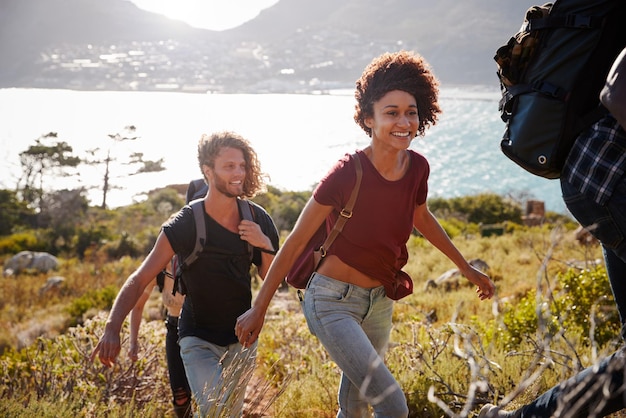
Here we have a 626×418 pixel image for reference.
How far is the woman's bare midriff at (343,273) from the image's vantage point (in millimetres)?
2473

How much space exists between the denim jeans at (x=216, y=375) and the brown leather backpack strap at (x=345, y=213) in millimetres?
577

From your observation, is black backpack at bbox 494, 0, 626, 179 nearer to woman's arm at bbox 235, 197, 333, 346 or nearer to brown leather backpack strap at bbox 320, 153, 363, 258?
brown leather backpack strap at bbox 320, 153, 363, 258

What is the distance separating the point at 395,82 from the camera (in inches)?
104

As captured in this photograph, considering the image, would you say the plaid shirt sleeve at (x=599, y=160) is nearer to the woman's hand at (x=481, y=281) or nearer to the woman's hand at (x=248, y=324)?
the woman's hand at (x=481, y=281)

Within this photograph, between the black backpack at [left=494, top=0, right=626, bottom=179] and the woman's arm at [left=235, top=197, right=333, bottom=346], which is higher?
the black backpack at [left=494, top=0, right=626, bottom=179]

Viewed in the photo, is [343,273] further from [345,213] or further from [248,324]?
[248,324]

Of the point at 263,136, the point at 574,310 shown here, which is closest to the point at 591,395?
the point at 574,310

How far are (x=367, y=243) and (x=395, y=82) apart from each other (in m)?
0.74

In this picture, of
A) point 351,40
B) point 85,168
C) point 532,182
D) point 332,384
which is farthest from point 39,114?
point 351,40

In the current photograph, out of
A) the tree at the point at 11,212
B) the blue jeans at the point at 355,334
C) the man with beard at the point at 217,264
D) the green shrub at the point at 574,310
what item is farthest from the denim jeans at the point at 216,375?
the tree at the point at 11,212

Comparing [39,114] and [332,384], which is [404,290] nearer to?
[332,384]

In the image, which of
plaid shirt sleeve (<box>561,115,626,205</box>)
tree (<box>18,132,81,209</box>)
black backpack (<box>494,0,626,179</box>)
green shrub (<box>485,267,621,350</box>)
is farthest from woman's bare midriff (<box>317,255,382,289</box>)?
tree (<box>18,132,81,209</box>)

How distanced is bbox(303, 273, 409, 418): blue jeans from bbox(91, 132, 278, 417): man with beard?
1.54 ft

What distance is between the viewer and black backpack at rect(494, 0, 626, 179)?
1.72 metres
